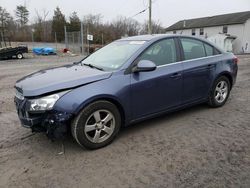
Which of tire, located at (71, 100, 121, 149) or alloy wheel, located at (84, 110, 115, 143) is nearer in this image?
tire, located at (71, 100, 121, 149)

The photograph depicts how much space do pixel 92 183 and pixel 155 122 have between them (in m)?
2.00

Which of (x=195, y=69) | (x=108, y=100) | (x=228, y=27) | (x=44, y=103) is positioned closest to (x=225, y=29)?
(x=228, y=27)

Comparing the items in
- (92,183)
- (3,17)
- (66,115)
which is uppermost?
(3,17)

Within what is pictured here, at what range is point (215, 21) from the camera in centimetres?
4250

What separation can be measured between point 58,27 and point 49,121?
59287 millimetres

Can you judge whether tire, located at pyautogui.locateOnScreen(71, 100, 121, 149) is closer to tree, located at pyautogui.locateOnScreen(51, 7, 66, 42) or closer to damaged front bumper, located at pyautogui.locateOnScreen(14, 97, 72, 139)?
damaged front bumper, located at pyautogui.locateOnScreen(14, 97, 72, 139)

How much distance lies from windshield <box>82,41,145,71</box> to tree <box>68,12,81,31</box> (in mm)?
51194

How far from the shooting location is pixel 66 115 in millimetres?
3115

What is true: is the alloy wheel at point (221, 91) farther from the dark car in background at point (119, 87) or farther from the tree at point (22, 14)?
the tree at point (22, 14)

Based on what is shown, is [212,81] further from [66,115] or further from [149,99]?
[66,115]

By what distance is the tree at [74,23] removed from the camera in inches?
2180

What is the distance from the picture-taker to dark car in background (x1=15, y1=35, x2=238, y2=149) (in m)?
3.15

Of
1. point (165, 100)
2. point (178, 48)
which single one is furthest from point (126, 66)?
point (178, 48)

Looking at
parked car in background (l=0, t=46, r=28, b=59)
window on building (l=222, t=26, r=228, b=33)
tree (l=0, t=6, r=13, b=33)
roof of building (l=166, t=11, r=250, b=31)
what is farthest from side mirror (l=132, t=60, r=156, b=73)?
tree (l=0, t=6, r=13, b=33)
